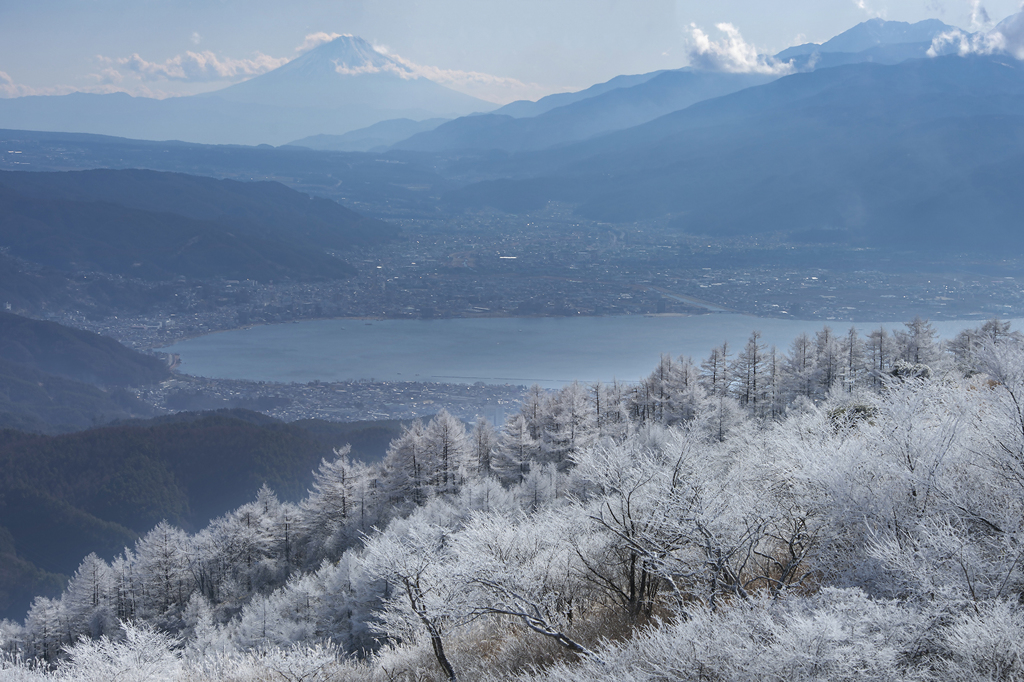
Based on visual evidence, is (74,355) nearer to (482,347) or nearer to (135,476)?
(135,476)

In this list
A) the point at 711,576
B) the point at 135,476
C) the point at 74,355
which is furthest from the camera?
the point at 74,355

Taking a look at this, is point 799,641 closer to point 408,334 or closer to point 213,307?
point 408,334

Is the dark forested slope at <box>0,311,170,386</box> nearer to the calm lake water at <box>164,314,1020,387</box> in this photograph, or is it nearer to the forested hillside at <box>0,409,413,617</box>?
the calm lake water at <box>164,314,1020,387</box>

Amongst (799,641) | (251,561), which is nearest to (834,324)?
(251,561)

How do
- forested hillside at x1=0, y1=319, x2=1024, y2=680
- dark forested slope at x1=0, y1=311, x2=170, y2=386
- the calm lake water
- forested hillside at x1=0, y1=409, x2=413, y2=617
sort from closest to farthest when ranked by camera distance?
forested hillside at x1=0, y1=319, x2=1024, y2=680, forested hillside at x1=0, y1=409, x2=413, y2=617, the calm lake water, dark forested slope at x1=0, y1=311, x2=170, y2=386

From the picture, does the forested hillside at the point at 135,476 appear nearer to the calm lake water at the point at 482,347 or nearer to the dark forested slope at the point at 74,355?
the calm lake water at the point at 482,347

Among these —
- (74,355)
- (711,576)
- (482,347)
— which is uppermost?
(711,576)

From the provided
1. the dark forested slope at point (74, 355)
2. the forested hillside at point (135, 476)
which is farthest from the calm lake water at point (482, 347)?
the forested hillside at point (135, 476)

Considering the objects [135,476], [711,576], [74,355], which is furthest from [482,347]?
[711,576]

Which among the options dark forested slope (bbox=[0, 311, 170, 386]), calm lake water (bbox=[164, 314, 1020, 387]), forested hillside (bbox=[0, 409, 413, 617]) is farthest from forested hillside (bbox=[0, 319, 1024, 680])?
dark forested slope (bbox=[0, 311, 170, 386])
